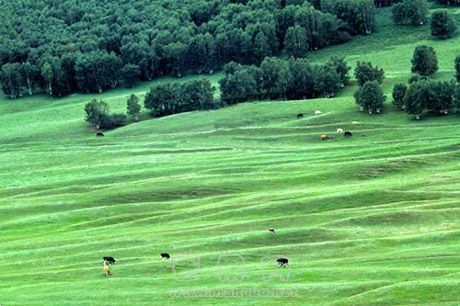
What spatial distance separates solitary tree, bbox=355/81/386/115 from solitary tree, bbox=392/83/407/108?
81.0 inches

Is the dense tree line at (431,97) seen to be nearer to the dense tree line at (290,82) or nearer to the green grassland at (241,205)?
the green grassland at (241,205)

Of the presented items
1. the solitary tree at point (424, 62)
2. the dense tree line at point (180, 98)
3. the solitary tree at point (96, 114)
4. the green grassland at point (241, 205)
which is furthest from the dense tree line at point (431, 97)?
the solitary tree at point (96, 114)

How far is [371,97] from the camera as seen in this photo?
152 meters

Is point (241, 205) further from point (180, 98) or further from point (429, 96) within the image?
point (180, 98)

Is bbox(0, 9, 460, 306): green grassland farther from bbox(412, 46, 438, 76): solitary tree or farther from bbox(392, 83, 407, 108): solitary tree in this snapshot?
bbox(412, 46, 438, 76): solitary tree

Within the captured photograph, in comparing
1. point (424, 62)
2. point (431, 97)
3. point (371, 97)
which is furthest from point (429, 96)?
point (424, 62)

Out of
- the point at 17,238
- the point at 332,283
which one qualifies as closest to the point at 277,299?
the point at 332,283

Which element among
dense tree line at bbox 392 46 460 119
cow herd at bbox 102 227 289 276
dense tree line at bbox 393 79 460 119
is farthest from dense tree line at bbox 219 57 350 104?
cow herd at bbox 102 227 289 276

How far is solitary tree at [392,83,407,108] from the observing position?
151 meters

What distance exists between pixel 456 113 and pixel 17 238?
75288 millimetres

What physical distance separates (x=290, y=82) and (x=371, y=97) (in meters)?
26.8

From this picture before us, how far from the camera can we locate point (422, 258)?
226 ft

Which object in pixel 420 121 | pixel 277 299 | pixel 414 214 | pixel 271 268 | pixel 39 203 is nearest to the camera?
pixel 277 299

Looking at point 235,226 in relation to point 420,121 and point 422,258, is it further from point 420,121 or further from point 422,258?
point 420,121
